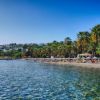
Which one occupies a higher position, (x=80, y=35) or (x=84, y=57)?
(x=80, y=35)

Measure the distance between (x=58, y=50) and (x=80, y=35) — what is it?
45862mm

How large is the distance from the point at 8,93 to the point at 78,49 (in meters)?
124

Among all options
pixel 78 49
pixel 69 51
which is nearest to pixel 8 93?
pixel 78 49

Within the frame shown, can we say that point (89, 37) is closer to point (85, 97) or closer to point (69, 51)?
point (69, 51)

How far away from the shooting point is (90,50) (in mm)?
139750

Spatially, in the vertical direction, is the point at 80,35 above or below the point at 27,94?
above

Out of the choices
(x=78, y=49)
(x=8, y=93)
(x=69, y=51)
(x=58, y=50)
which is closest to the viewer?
(x=8, y=93)

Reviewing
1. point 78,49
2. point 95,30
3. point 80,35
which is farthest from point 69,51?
point 95,30

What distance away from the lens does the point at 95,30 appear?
12231 centimetres

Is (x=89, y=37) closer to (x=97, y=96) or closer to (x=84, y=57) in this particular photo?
(x=84, y=57)

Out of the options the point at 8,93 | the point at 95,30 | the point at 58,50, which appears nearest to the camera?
the point at 8,93

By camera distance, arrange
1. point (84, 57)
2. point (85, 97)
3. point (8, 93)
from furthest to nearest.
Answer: point (84, 57)
point (8, 93)
point (85, 97)

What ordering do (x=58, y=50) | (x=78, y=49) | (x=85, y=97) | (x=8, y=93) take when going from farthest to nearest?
(x=58, y=50)
(x=78, y=49)
(x=8, y=93)
(x=85, y=97)

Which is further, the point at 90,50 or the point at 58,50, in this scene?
the point at 58,50
